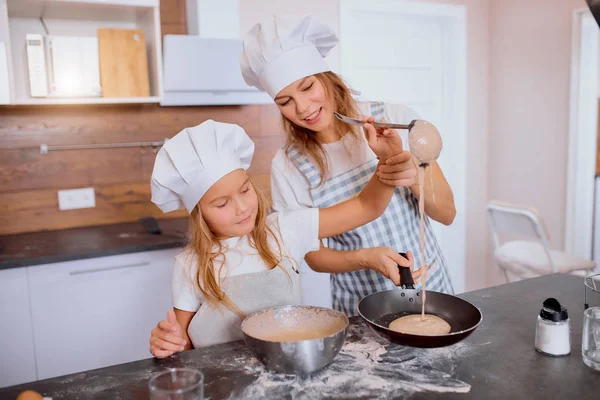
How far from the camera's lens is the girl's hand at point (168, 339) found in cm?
107

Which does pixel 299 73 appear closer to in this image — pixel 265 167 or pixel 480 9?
pixel 265 167

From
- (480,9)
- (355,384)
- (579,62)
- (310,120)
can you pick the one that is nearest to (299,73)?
(310,120)

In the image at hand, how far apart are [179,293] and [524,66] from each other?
2.83 meters

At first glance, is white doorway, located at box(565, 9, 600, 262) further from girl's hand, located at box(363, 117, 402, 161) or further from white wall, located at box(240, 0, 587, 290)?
girl's hand, located at box(363, 117, 402, 161)

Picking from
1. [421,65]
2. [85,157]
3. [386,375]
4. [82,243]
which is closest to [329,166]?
[386,375]

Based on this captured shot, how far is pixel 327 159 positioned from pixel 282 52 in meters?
0.33

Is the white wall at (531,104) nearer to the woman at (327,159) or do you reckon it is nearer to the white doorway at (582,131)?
the white doorway at (582,131)

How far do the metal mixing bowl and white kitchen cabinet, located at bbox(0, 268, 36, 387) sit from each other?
128 centimetres

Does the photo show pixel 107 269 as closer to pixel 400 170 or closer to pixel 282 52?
pixel 282 52

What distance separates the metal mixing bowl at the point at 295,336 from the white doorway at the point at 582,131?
253cm

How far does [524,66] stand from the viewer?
3.29 metres

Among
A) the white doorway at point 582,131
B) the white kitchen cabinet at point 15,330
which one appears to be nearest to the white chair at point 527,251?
the white doorway at point 582,131

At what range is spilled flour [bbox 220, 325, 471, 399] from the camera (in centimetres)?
91

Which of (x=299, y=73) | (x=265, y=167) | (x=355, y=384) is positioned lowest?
(x=355, y=384)
